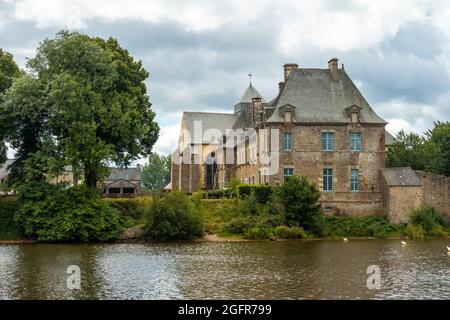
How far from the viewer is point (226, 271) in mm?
24469

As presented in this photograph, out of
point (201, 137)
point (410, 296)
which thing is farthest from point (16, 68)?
point (410, 296)

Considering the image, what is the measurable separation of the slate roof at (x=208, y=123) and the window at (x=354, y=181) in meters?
22.7

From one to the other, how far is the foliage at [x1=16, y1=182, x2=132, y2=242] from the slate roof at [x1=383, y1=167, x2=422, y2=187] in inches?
811

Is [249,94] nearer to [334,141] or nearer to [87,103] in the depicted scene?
[334,141]

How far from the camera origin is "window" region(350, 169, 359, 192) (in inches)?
1945

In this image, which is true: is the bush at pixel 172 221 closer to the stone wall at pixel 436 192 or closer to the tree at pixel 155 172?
the stone wall at pixel 436 192

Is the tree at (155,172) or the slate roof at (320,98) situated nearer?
the slate roof at (320,98)

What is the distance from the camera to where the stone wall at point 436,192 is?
47.1m

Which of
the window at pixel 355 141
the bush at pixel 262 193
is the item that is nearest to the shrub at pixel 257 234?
the bush at pixel 262 193

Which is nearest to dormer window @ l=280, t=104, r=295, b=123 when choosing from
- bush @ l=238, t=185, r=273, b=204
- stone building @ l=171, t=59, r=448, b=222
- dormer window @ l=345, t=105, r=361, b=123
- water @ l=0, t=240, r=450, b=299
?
stone building @ l=171, t=59, r=448, b=222

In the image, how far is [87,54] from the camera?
42.3 metres

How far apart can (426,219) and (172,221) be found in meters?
18.8

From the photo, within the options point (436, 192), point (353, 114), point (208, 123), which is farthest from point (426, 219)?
point (208, 123)

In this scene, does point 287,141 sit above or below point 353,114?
below
